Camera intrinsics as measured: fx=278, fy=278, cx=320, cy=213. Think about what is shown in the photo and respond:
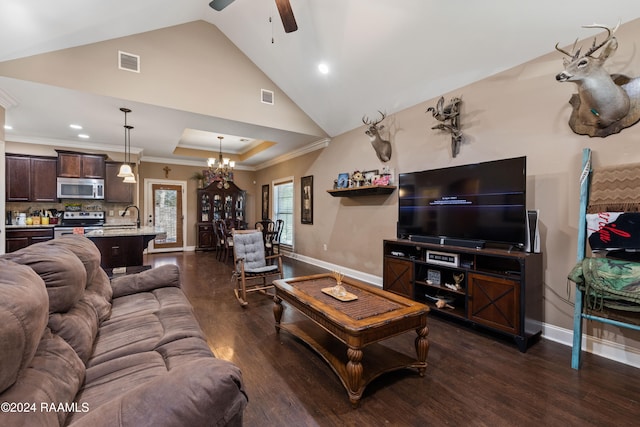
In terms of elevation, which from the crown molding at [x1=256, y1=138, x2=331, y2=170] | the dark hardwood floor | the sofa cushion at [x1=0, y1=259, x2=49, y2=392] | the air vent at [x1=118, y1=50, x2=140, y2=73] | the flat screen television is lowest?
the dark hardwood floor

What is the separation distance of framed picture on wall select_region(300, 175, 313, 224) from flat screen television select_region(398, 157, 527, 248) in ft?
9.42

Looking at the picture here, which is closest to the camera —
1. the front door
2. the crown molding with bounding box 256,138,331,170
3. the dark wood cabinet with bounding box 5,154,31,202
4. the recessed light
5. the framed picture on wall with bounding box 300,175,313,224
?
the recessed light

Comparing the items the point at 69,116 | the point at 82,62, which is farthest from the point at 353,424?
the point at 69,116

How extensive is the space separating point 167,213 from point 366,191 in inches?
244

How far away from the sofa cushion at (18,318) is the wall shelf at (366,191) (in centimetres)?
388

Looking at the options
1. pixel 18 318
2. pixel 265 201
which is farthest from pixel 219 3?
pixel 265 201

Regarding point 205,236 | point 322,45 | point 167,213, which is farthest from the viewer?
point 205,236

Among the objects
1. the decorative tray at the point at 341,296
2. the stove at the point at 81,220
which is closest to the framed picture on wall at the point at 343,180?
the decorative tray at the point at 341,296

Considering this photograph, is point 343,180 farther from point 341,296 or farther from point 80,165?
point 80,165

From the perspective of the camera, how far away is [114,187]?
20.2ft

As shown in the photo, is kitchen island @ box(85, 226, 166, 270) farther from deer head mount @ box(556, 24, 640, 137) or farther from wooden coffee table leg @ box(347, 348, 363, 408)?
deer head mount @ box(556, 24, 640, 137)

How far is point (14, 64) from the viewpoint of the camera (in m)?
3.12

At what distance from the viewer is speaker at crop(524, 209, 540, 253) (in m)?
2.71

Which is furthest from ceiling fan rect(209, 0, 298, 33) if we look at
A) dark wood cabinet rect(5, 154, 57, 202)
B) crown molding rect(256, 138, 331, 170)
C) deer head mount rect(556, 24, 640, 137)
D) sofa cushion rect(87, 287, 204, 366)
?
dark wood cabinet rect(5, 154, 57, 202)
